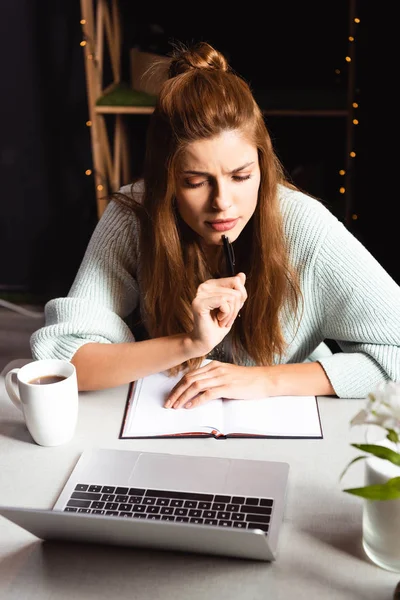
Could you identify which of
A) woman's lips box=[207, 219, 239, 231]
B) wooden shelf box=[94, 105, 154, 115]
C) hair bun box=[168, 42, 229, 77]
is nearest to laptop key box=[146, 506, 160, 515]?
woman's lips box=[207, 219, 239, 231]

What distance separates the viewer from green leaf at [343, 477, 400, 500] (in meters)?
0.79

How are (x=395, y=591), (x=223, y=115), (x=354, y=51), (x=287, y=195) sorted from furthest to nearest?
(x=354, y=51) → (x=287, y=195) → (x=223, y=115) → (x=395, y=591)

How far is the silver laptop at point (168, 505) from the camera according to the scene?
32.8 inches

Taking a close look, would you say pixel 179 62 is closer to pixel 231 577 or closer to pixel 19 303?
pixel 231 577

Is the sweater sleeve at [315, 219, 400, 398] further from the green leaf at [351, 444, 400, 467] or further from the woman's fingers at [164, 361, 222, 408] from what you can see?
the green leaf at [351, 444, 400, 467]

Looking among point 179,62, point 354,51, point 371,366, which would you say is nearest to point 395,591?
point 371,366

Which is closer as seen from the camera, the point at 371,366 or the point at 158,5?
the point at 371,366

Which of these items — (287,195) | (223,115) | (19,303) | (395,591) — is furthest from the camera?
(19,303)

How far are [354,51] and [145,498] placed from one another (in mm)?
1860

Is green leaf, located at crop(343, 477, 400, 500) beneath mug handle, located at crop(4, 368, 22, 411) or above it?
above

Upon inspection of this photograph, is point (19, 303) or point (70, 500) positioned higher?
point (70, 500)

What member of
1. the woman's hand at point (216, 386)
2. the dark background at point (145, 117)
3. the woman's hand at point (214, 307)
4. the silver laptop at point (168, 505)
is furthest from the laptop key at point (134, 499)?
the dark background at point (145, 117)

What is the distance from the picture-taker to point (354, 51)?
8.01 ft

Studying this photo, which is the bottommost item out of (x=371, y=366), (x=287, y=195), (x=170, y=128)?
(x=371, y=366)
